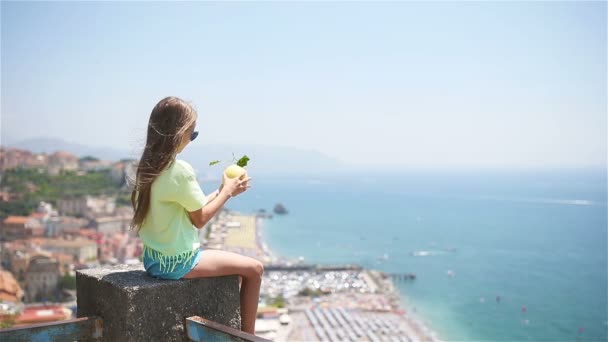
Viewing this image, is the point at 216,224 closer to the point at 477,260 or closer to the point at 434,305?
the point at 477,260

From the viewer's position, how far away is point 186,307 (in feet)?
5.85

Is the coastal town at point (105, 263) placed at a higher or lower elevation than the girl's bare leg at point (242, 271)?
lower

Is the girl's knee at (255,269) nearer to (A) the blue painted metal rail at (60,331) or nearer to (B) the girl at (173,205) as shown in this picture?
(B) the girl at (173,205)

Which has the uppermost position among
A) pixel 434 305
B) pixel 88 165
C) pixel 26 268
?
pixel 88 165

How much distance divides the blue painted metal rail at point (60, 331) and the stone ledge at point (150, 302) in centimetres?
4

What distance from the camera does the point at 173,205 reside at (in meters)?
1.83

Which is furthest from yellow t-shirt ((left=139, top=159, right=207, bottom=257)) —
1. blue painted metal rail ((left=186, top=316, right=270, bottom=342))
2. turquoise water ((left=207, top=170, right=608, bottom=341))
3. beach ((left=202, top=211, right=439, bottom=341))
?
turquoise water ((left=207, top=170, right=608, bottom=341))

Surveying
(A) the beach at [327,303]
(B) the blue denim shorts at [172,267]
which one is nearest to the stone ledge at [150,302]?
(B) the blue denim shorts at [172,267]

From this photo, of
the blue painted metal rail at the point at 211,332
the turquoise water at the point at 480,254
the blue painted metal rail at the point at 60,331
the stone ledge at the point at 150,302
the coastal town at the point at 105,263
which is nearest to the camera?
the blue painted metal rail at the point at 211,332

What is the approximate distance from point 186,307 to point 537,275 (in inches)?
1841

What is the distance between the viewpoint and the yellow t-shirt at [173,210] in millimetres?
1785

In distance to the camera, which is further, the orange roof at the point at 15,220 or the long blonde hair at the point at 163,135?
the orange roof at the point at 15,220

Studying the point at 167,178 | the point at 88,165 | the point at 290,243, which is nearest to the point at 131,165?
the point at 167,178

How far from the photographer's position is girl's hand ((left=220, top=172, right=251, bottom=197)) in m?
1.89
